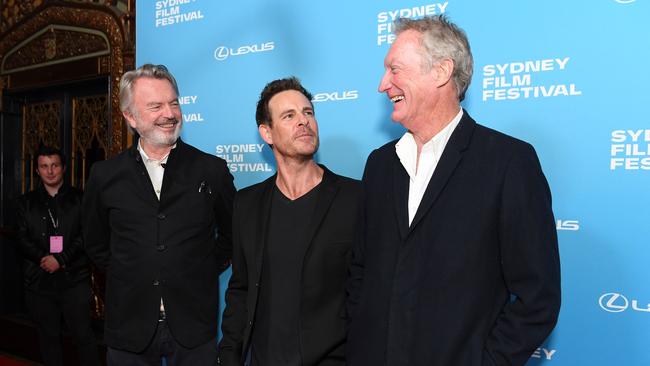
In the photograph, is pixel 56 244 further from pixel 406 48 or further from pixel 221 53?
pixel 406 48

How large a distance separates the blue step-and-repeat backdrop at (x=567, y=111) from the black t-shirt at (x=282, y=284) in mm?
688

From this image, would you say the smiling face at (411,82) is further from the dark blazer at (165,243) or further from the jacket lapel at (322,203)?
the dark blazer at (165,243)

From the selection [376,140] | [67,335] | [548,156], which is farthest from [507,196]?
[67,335]

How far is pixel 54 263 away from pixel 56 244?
16cm

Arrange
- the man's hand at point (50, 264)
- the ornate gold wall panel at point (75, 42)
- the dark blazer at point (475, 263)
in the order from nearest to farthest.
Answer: the dark blazer at point (475, 263) → the man's hand at point (50, 264) → the ornate gold wall panel at point (75, 42)

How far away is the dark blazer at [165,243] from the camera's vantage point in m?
2.38

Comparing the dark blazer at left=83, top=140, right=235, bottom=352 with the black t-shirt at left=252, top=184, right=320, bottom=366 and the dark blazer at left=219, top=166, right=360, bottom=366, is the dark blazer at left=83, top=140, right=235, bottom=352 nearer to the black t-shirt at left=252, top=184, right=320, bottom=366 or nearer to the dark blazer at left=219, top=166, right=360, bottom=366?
the dark blazer at left=219, top=166, right=360, bottom=366

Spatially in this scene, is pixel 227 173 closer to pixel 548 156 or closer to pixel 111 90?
pixel 548 156

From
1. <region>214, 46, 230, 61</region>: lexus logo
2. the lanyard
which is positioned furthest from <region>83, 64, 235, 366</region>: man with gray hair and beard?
the lanyard

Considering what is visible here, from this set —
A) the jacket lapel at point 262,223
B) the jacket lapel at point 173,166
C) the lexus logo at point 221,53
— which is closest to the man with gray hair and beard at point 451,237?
the jacket lapel at point 262,223

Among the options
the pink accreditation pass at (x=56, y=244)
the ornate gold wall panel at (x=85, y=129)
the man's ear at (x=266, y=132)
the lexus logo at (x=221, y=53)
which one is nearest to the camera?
the man's ear at (x=266, y=132)

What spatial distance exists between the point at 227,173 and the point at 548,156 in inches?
54.2

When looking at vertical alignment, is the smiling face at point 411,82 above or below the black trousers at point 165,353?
above

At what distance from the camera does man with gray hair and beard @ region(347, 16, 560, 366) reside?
1.44 m
